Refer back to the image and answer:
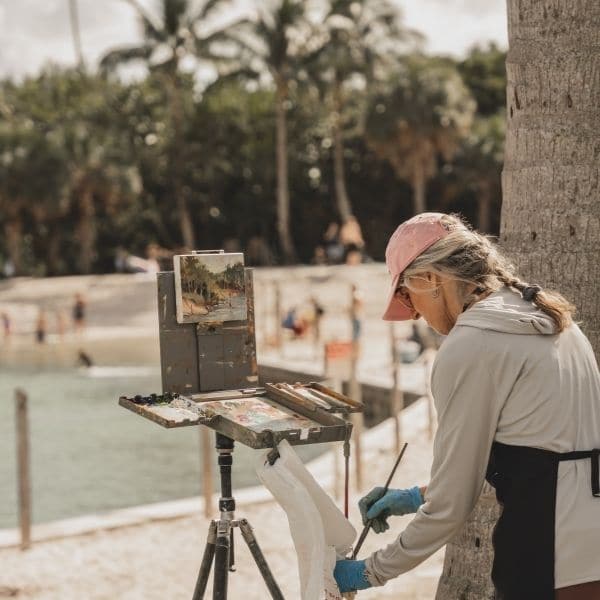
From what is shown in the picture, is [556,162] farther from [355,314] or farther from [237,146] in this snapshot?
[237,146]

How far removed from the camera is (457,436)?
249cm

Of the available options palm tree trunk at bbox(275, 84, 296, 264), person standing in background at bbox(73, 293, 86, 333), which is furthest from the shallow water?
palm tree trunk at bbox(275, 84, 296, 264)

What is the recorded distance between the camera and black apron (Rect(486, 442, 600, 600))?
2.50m

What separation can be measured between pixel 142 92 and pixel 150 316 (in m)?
17.6

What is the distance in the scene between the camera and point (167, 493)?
1219 centimetres

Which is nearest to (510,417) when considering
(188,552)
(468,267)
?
(468,267)

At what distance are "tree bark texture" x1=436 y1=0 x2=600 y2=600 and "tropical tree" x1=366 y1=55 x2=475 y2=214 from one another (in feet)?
105

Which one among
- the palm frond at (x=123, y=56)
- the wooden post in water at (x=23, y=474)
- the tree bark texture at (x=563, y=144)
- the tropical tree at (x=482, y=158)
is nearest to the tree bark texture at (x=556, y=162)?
the tree bark texture at (x=563, y=144)

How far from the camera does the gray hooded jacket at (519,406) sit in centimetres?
245

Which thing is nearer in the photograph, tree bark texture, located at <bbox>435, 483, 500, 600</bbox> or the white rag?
the white rag

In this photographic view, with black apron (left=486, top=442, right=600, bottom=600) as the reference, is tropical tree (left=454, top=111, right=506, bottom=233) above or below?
above

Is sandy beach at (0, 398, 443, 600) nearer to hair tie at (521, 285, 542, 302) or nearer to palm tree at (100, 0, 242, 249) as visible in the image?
hair tie at (521, 285, 542, 302)

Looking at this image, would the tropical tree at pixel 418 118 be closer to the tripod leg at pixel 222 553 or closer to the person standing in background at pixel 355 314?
the person standing in background at pixel 355 314

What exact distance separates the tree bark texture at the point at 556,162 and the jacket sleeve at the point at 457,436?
137cm
